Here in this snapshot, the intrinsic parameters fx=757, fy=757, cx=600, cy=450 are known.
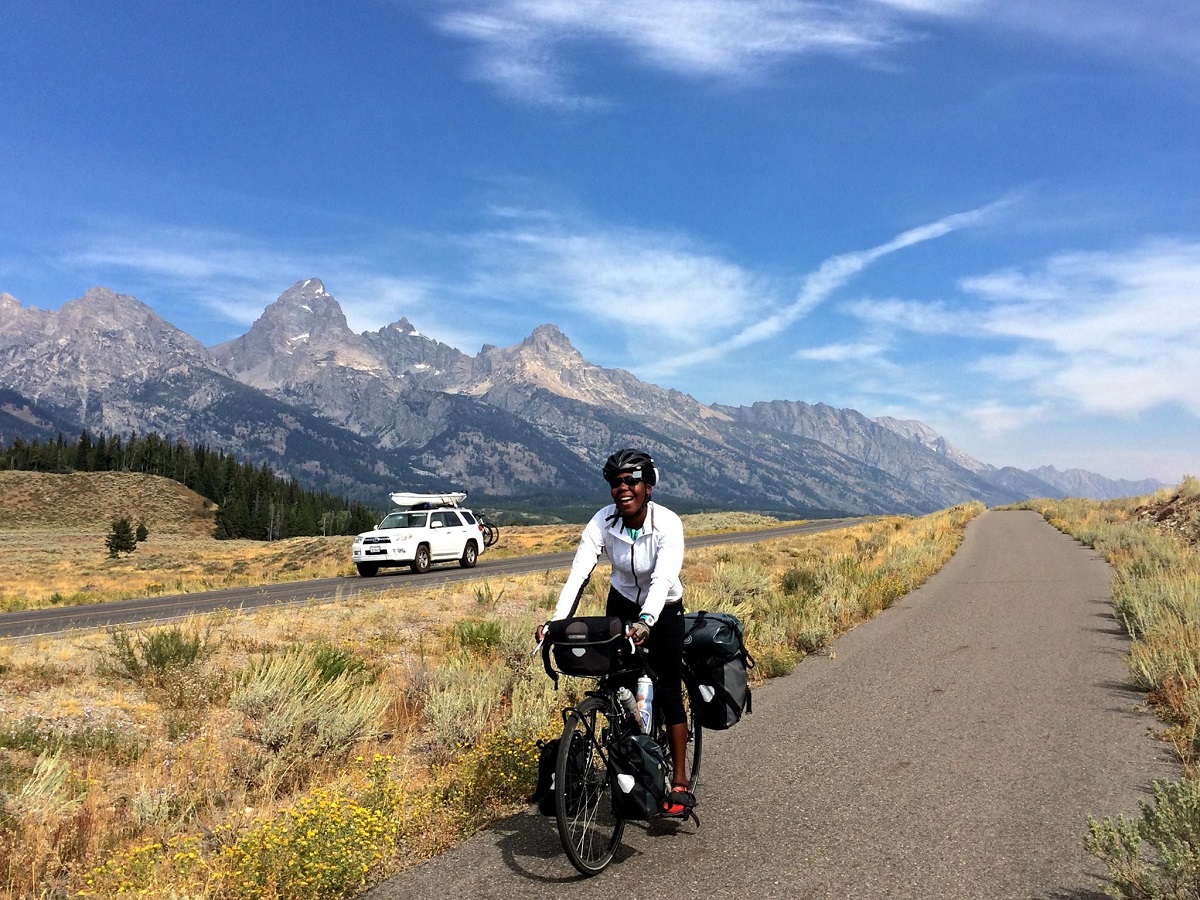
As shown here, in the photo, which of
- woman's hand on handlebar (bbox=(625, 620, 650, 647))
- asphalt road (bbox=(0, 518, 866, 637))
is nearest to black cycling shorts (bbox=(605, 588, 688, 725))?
woman's hand on handlebar (bbox=(625, 620, 650, 647))

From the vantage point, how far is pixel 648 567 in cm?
507

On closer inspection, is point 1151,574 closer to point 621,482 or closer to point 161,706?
point 621,482

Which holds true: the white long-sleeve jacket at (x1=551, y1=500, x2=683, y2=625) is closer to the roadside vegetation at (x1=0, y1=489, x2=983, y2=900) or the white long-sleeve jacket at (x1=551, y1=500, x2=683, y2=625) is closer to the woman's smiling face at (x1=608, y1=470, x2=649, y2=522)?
the woman's smiling face at (x1=608, y1=470, x2=649, y2=522)

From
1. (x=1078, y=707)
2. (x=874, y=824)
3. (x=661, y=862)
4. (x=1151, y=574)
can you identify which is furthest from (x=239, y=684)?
(x=1151, y=574)

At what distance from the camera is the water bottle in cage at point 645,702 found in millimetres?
5055

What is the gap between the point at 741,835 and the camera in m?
5.06

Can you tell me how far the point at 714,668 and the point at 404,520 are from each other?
23903 mm

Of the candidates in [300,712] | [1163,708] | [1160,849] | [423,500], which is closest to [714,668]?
[1160,849]

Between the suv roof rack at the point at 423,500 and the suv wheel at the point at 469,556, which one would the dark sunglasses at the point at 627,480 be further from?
the suv wheel at the point at 469,556

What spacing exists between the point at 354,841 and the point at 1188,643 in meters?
9.79

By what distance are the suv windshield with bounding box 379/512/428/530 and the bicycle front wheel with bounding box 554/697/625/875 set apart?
23643mm

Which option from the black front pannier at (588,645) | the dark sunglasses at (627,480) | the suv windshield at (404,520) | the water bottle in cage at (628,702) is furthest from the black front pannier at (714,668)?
the suv windshield at (404,520)

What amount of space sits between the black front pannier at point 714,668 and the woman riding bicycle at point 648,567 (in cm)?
29

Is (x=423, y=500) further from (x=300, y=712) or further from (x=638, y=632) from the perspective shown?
(x=638, y=632)
